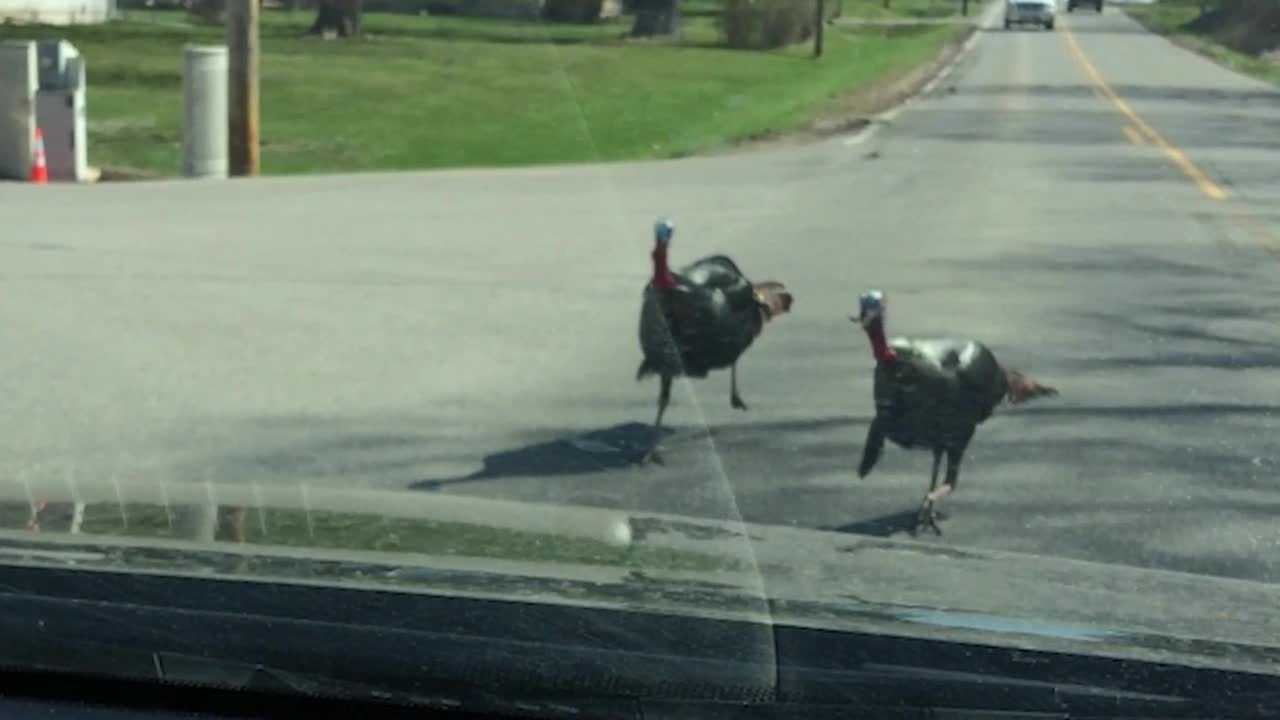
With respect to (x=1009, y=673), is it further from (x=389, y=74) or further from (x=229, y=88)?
(x=389, y=74)

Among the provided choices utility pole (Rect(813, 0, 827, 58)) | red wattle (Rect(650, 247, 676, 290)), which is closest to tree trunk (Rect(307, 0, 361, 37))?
utility pole (Rect(813, 0, 827, 58))

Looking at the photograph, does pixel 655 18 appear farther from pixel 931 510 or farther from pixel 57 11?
pixel 931 510

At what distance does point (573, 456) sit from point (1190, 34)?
78.7 metres

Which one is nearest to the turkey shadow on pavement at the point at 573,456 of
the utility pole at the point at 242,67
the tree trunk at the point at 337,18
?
the utility pole at the point at 242,67

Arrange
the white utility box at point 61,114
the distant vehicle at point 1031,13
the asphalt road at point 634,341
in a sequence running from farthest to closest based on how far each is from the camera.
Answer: the distant vehicle at point 1031,13 < the white utility box at point 61,114 < the asphalt road at point 634,341

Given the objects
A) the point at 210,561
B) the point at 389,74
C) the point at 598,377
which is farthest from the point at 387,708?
the point at 389,74

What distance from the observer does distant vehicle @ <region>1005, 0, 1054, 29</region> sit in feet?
274

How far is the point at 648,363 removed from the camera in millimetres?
8094

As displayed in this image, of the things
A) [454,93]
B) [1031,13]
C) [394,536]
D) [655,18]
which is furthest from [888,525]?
[1031,13]

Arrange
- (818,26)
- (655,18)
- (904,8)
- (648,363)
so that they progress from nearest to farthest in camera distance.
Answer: (648,363)
(818,26)
(655,18)
(904,8)

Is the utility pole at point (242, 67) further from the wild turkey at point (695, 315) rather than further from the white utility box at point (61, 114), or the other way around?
the wild turkey at point (695, 315)

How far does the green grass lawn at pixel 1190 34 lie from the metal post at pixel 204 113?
101 feet

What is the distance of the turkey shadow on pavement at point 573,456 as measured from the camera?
7.80 m

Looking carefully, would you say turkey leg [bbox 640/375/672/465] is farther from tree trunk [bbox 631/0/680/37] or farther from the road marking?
tree trunk [bbox 631/0/680/37]
